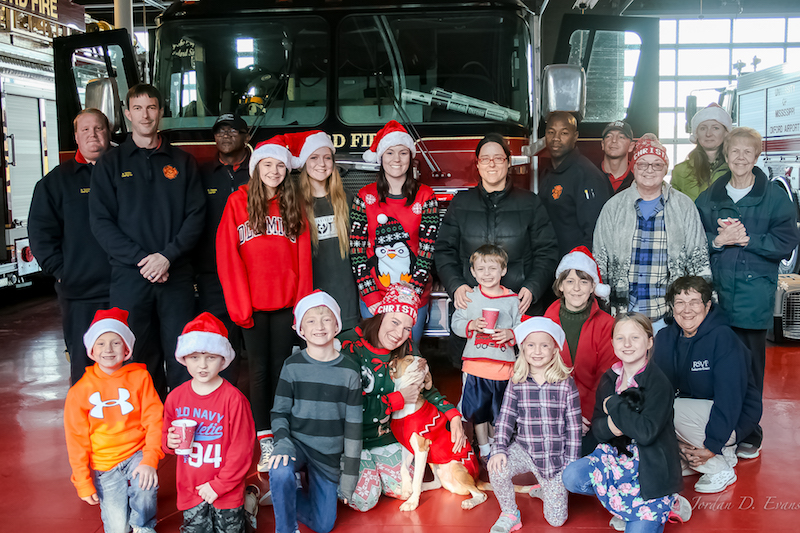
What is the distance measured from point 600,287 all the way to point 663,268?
0.42 metres

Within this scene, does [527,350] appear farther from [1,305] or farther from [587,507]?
[1,305]

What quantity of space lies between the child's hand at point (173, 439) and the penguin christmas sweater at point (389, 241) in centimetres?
128

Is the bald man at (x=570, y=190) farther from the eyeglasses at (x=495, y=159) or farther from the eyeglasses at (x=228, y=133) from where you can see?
the eyeglasses at (x=228, y=133)

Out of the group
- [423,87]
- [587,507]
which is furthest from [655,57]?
[587,507]

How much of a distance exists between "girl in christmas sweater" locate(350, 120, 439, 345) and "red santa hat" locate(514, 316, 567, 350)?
0.78 metres

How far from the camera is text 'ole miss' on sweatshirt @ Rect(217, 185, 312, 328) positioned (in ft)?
11.6

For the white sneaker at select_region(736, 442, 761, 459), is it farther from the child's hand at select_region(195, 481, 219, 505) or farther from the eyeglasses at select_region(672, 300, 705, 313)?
the child's hand at select_region(195, 481, 219, 505)

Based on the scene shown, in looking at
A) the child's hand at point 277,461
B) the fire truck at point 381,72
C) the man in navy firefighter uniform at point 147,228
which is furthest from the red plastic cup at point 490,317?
the man in navy firefighter uniform at point 147,228

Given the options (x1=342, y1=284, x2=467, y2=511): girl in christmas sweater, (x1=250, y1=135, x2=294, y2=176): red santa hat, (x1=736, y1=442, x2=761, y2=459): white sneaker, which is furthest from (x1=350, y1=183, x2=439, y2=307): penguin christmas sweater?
(x1=736, y1=442, x2=761, y2=459): white sneaker

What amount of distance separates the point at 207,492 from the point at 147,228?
1.56 m

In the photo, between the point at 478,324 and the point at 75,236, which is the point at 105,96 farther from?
the point at 478,324

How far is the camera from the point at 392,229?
375 cm

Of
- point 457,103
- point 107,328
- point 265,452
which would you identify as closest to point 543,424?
point 265,452

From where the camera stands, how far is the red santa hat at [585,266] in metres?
3.43
